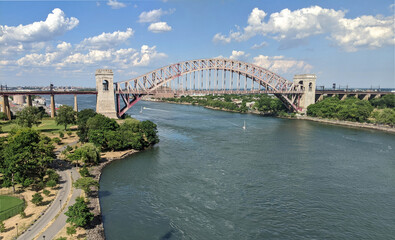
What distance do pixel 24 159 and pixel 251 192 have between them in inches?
862

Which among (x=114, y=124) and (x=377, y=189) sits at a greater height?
(x=114, y=124)

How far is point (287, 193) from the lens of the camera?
998 inches

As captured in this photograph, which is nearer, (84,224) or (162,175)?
(84,224)

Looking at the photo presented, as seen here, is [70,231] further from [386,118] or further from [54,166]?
[386,118]

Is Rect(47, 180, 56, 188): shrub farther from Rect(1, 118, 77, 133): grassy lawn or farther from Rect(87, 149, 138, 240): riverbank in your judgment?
Rect(1, 118, 77, 133): grassy lawn

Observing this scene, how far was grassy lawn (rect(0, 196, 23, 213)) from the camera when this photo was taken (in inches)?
809

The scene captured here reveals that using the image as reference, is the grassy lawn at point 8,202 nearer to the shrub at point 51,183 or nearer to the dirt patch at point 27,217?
the dirt patch at point 27,217

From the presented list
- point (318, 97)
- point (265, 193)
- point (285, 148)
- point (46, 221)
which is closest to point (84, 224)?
point (46, 221)

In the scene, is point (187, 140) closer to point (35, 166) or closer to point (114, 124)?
point (114, 124)

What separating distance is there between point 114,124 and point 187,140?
42.3 feet

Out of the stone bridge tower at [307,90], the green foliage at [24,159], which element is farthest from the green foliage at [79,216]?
the stone bridge tower at [307,90]

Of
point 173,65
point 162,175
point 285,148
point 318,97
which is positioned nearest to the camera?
point 162,175

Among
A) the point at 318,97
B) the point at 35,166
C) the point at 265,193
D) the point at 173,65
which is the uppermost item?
the point at 173,65

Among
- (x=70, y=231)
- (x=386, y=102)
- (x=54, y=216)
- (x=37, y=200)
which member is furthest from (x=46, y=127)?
(x=386, y=102)
